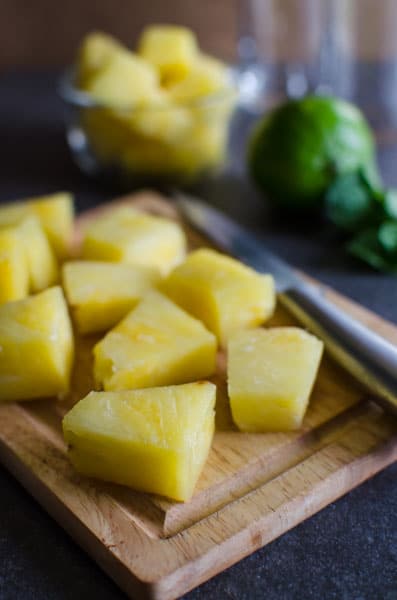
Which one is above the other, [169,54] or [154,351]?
[169,54]

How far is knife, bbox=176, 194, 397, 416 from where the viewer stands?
43.5 inches

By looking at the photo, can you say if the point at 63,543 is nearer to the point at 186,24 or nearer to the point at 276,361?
the point at 276,361

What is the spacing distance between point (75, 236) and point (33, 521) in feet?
2.22

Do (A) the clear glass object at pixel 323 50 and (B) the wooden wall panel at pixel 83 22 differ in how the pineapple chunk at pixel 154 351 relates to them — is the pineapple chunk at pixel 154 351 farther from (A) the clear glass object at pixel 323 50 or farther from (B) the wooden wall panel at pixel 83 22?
(B) the wooden wall panel at pixel 83 22

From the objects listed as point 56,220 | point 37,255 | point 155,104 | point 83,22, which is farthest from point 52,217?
point 83,22

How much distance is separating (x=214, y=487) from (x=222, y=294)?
314 millimetres

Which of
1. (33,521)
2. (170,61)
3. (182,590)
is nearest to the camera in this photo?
(182,590)

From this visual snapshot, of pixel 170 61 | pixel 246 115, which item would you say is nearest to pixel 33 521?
pixel 170 61

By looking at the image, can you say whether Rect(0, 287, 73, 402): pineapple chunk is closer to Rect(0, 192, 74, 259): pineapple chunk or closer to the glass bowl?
Rect(0, 192, 74, 259): pineapple chunk

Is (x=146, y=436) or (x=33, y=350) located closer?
(x=146, y=436)

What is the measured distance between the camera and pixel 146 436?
0.95m

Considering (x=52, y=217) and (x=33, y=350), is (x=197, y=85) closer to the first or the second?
(x=52, y=217)

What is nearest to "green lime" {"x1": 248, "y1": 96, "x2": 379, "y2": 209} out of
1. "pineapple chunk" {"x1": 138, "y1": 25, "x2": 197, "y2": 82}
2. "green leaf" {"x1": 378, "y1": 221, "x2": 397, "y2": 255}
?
"green leaf" {"x1": 378, "y1": 221, "x2": 397, "y2": 255}

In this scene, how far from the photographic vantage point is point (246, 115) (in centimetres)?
228
